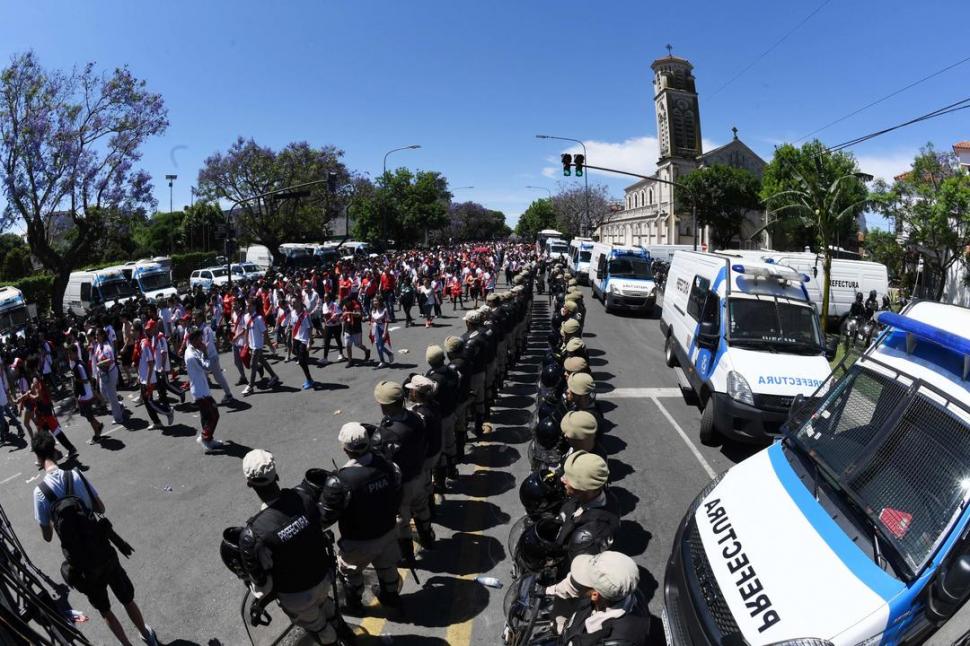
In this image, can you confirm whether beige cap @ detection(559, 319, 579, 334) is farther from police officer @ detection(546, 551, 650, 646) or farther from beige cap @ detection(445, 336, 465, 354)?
police officer @ detection(546, 551, 650, 646)

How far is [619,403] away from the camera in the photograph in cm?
1011

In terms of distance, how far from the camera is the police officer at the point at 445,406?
6243 millimetres

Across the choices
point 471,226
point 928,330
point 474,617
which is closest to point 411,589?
point 474,617

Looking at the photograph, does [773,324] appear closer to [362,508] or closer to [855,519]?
[855,519]

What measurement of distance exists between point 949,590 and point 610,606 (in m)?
1.54

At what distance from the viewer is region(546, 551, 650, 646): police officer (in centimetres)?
265

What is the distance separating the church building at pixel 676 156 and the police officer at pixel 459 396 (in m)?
53.2

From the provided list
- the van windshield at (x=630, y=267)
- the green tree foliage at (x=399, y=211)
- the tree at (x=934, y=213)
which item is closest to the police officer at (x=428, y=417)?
the van windshield at (x=630, y=267)

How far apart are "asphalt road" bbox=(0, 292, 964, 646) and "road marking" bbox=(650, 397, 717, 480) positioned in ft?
0.10

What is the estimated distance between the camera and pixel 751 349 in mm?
7621

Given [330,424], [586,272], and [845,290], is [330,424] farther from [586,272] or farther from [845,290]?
[586,272]

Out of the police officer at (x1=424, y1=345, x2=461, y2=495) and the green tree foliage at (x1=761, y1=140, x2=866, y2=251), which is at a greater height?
the green tree foliage at (x1=761, y1=140, x2=866, y2=251)

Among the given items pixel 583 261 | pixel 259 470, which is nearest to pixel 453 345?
pixel 259 470

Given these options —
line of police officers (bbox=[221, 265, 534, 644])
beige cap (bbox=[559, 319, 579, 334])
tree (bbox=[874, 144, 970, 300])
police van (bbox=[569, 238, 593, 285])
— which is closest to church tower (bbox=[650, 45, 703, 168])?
police van (bbox=[569, 238, 593, 285])
